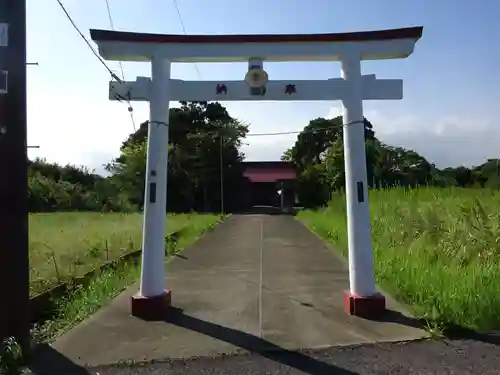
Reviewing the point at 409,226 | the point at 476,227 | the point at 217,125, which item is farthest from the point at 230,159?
the point at 476,227

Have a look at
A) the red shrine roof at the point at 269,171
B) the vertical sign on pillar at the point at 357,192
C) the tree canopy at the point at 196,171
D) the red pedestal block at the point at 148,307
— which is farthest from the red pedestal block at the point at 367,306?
the red shrine roof at the point at 269,171

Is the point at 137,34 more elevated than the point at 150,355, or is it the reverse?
the point at 137,34

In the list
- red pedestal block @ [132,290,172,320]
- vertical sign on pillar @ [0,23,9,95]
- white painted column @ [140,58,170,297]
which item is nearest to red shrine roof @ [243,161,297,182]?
white painted column @ [140,58,170,297]

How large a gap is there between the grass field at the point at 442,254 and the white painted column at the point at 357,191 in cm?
79

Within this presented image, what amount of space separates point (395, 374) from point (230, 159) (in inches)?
1532

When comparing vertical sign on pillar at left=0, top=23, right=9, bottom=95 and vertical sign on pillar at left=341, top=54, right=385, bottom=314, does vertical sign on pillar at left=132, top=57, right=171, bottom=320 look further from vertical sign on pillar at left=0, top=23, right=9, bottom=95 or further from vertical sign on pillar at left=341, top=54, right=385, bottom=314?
vertical sign on pillar at left=341, top=54, right=385, bottom=314

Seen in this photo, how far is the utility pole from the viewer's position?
542 cm

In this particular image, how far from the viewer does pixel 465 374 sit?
4977 mm

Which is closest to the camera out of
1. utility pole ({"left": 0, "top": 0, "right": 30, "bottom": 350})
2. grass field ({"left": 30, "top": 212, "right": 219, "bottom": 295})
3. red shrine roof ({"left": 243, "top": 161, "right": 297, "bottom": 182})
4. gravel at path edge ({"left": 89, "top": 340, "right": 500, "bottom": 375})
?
gravel at path edge ({"left": 89, "top": 340, "right": 500, "bottom": 375})

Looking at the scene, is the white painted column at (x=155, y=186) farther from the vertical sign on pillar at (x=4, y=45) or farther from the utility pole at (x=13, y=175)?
the vertical sign on pillar at (x=4, y=45)

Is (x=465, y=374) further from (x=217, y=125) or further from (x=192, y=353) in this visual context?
(x=217, y=125)

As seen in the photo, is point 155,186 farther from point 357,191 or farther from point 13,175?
point 357,191

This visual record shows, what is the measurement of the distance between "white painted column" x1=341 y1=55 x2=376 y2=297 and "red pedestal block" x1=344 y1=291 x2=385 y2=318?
102mm

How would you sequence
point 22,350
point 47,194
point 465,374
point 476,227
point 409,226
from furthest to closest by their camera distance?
point 47,194 < point 409,226 < point 476,227 < point 22,350 < point 465,374
